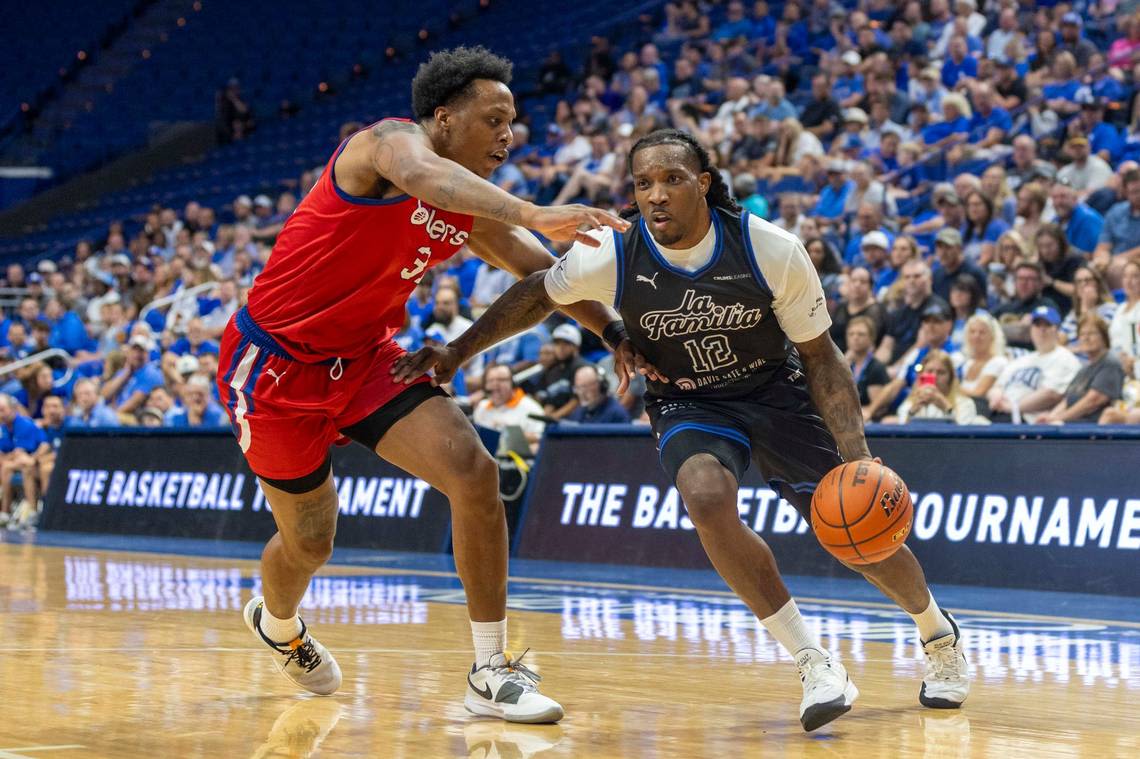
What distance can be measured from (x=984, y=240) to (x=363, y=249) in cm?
853

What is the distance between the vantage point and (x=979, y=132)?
14.1 metres

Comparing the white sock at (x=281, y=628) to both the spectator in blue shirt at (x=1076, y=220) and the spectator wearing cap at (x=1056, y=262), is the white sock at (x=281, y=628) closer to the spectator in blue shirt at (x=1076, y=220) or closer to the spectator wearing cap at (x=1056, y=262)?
the spectator wearing cap at (x=1056, y=262)

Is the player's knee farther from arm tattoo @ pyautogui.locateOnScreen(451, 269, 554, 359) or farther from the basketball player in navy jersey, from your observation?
arm tattoo @ pyautogui.locateOnScreen(451, 269, 554, 359)

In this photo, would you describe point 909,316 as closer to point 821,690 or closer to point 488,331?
point 488,331

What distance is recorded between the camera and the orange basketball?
474 centimetres

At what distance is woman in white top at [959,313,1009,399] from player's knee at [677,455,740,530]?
20.4 ft

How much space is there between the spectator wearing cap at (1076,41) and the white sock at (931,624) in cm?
1015

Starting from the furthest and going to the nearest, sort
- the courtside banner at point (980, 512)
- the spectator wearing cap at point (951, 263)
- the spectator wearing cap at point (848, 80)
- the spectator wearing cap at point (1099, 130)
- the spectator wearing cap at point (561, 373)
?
1. the spectator wearing cap at point (848, 80)
2. the spectator wearing cap at point (1099, 130)
3. the spectator wearing cap at point (561, 373)
4. the spectator wearing cap at point (951, 263)
5. the courtside banner at point (980, 512)

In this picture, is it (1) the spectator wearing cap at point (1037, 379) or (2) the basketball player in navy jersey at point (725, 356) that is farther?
(1) the spectator wearing cap at point (1037, 379)

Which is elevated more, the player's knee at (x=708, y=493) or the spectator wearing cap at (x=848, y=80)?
the spectator wearing cap at (x=848, y=80)

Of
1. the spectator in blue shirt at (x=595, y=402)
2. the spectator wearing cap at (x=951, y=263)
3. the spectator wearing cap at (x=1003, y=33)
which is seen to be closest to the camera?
the spectator wearing cap at (x=951, y=263)

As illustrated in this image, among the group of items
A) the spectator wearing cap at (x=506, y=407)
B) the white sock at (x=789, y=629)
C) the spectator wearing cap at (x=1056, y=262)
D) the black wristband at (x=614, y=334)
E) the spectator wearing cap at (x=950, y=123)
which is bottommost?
the white sock at (x=789, y=629)

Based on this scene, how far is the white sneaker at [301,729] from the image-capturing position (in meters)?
4.23

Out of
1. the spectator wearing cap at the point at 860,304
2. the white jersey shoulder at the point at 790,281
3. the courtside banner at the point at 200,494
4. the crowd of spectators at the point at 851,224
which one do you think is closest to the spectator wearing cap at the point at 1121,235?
the crowd of spectators at the point at 851,224
